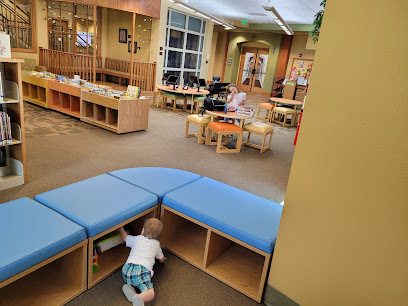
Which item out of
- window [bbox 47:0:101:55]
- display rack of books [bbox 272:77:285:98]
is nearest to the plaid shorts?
window [bbox 47:0:101:55]

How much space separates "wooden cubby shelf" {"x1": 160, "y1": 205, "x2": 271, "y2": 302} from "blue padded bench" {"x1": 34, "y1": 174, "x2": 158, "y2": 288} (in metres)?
0.26

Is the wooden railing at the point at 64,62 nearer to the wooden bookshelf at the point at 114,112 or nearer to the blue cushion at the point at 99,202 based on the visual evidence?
the wooden bookshelf at the point at 114,112

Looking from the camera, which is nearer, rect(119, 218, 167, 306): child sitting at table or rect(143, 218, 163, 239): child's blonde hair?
rect(119, 218, 167, 306): child sitting at table

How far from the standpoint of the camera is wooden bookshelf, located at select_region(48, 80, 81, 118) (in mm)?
7035

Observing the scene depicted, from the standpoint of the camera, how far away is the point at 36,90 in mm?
8219

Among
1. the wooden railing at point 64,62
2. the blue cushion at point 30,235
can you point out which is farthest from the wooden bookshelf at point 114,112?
the blue cushion at point 30,235

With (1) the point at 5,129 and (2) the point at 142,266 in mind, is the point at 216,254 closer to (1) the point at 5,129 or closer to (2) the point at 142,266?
(2) the point at 142,266

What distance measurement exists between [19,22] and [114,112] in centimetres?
569

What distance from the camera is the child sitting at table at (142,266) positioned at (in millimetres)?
2121

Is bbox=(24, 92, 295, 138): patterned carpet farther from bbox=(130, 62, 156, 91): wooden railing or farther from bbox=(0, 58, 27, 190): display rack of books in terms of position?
bbox=(130, 62, 156, 91): wooden railing

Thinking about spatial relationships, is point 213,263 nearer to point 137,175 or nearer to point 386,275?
point 137,175

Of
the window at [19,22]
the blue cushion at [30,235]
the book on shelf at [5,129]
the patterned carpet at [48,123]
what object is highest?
the window at [19,22]

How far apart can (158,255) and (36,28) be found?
9.99m

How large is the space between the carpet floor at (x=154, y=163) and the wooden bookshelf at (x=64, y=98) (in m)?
0.22
